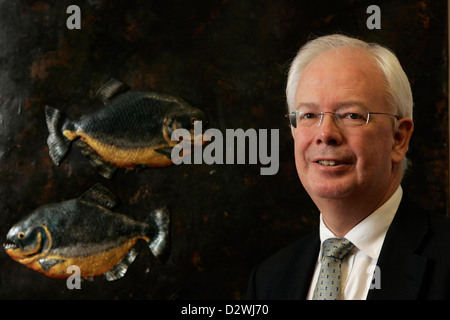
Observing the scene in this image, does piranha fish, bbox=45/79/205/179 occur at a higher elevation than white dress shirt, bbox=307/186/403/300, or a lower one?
higher

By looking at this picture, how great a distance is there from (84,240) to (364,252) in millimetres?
1229

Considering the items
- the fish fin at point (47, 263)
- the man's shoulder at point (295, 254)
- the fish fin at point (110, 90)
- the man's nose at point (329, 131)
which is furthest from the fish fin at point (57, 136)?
the man's nose at point (329, 131)

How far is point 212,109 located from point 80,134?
0.53 metres

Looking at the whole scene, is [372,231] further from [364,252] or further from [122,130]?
[122,130]

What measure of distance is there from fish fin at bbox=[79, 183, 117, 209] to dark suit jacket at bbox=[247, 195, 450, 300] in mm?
914

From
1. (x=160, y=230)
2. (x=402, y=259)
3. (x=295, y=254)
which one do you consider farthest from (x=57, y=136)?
(x=402, y=259)

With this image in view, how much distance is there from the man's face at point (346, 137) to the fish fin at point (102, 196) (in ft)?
3.37

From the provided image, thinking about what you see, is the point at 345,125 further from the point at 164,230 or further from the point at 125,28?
the point at 125,28

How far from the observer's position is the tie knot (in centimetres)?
137

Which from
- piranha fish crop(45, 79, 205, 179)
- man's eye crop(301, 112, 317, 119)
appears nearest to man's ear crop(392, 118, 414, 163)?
man's eye crop(301, 112, 317, 119)

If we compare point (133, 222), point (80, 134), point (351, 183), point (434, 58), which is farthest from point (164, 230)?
point (434, 58)

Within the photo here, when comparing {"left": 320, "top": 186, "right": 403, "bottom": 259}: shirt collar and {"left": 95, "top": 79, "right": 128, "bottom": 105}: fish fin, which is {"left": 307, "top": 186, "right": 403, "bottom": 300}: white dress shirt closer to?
{"left": 320, "top": 186, "right": 403, "bottom": 259}: shirt collar

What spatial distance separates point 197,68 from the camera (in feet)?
7.29

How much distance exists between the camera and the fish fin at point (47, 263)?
7.23ft
